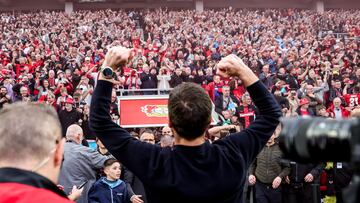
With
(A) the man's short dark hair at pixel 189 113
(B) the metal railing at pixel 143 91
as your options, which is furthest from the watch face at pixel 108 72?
(B) the metal railing at pixel 143 91

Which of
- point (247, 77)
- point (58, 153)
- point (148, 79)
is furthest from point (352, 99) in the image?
point (58, 153)

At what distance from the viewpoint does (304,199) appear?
692 centimetres

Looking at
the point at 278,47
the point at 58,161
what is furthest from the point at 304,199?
the point at 278,47

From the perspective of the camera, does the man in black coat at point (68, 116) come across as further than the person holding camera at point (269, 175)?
Yes

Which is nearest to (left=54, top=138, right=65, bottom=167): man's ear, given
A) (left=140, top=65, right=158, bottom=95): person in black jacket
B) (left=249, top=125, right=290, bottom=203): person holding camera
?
(left=249, top=125, right=290, bottom=203): person holding camera

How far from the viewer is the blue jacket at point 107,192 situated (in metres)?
4.86

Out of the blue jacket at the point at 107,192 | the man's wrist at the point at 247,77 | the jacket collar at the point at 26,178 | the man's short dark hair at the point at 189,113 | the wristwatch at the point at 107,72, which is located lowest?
the blue jacket at the point at 107,192

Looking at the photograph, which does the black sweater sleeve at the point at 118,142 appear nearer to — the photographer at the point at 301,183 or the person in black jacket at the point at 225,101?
the photographer at the point at 301,183

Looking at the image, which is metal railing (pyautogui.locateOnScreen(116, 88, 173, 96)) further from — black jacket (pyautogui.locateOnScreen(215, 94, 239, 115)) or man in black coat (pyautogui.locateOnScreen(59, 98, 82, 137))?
man in black coat (pyautogui.locateOnScreen(59, 98, 82, 137))

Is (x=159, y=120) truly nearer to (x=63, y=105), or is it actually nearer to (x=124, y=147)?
(x=63, y=105)

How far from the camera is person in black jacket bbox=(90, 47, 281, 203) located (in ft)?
6.15

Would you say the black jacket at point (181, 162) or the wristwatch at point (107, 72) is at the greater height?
the wristwatch at point (107, 72)

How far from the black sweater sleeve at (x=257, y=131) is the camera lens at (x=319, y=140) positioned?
36.7 inches

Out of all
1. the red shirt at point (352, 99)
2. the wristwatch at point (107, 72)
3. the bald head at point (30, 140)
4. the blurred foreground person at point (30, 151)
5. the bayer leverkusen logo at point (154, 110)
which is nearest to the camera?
the blurred foreground person at point (30, 151)
